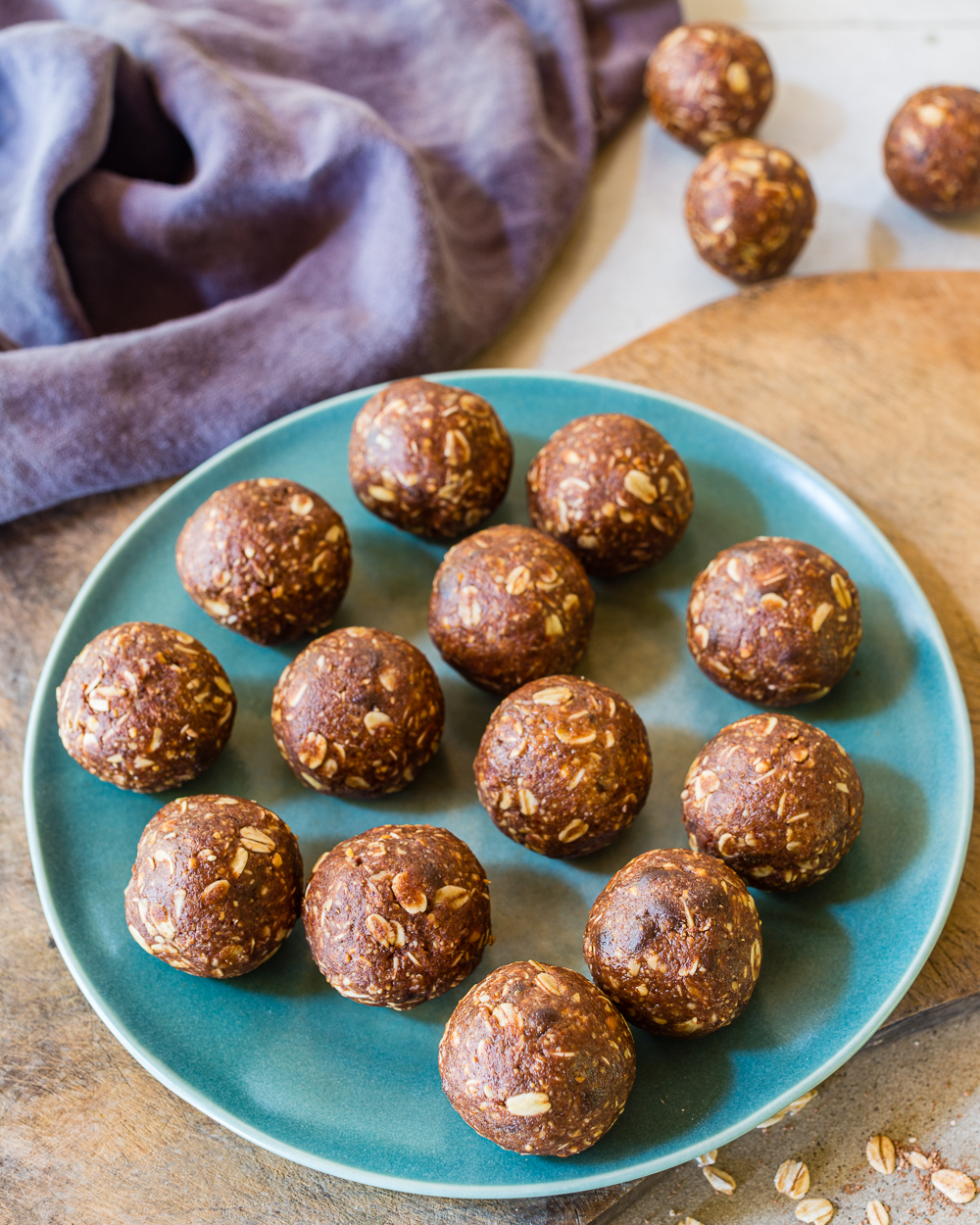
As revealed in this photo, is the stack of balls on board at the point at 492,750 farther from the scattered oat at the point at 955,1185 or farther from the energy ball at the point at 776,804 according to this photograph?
the scattered oat at the point at 955,1185

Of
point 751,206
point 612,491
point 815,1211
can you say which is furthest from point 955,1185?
point 751,206

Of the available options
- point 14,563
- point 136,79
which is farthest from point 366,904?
point 136,79

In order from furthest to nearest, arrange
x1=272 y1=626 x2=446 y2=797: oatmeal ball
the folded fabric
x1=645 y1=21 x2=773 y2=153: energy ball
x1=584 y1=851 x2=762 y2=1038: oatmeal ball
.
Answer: x1=645 y1=21 x2=773 y2=153: energy ball → the folded fabric → x1=272 y1=626 x2=446 y2=797: oatmeal ball → x1=584 y1=851 x2=762 y2=1038: oatmeal ball

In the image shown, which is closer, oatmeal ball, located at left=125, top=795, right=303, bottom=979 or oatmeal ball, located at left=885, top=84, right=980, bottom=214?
oatmeal ball, located at left=125, top=795, right=303, bottom=979

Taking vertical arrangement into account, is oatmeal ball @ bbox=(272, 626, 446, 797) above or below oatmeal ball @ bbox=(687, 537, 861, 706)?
below

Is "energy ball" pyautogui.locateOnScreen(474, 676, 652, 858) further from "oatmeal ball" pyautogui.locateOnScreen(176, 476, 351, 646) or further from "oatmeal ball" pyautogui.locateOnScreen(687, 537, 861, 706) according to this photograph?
"oatmeal ball" pyautogui.locateOnScreen(176, 476, 351, 646)

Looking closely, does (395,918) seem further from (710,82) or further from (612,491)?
(710,82)

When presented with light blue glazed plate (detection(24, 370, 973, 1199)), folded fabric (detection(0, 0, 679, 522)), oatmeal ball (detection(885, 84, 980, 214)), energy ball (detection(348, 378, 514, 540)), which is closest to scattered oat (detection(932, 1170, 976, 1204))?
light blue glazed plate (detection(24, 370, 973, 1199))

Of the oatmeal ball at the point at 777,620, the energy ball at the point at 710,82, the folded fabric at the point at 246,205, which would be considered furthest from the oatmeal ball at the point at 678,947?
the energy ball at the point at 710,82

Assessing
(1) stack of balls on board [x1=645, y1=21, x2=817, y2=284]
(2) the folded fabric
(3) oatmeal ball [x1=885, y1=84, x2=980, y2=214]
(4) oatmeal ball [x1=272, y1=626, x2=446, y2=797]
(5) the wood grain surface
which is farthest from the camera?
(3) oatmeal ball [x1=885, y1=84, x2=980, y2=214]
